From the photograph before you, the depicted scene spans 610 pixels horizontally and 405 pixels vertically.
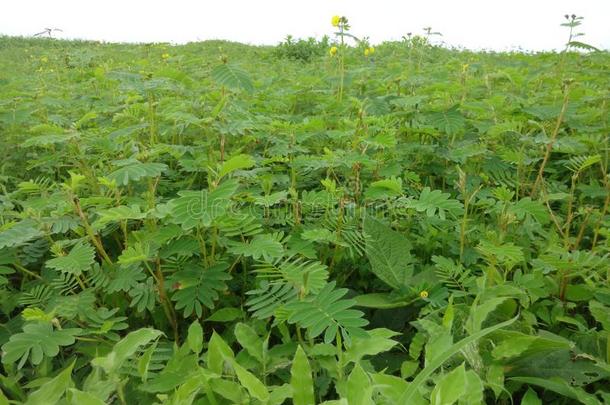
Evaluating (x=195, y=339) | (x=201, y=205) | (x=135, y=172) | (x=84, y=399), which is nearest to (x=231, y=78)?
(x=135, y=172)

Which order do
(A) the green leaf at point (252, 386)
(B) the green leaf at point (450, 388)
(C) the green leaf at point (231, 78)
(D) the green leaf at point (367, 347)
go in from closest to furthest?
(B) the green leaf at point (450, 388), (A) the green leaf at point (252, 386), (D) the green leaf at point (367, 347), (C) the green leaf at point (231, 78)

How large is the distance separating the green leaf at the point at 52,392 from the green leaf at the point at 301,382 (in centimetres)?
51

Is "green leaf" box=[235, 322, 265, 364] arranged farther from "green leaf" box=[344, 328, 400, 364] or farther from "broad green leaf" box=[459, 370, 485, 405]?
"broad green leaf" box=[459, 370, 485, 405]

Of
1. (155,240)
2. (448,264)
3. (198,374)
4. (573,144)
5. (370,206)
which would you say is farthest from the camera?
(573,144)

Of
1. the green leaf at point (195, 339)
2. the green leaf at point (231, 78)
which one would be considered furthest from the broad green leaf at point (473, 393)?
the green leaf at point (231, 78)

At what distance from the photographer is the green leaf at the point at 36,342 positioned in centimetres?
113

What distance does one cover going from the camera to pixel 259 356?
4.06 feet

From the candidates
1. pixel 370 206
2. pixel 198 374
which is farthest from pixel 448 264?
pixel 198 374

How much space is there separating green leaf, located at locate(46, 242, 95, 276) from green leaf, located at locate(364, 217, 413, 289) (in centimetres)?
86

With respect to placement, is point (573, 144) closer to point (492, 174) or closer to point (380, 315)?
point (492, 174)

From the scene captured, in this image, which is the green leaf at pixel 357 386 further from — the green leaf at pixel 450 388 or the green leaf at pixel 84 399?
the green leaf at pixel 84 399

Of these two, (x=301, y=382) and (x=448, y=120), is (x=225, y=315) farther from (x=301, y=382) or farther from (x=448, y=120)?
(x=448, y=120)

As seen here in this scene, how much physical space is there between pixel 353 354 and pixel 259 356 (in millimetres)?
257

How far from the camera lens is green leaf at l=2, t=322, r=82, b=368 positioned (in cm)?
113
